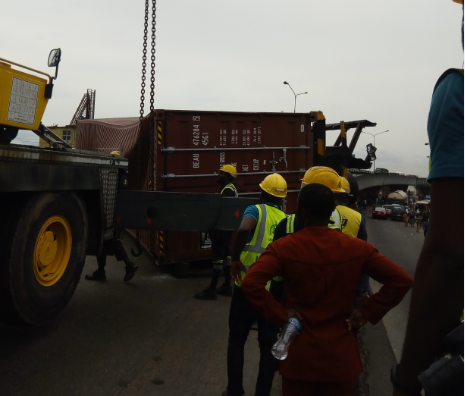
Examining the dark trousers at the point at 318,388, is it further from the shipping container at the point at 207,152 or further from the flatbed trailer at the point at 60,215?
the shipping container at the point at 207,152

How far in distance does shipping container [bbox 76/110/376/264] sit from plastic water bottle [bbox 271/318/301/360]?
4699 millimetres

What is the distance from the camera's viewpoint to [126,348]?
428 centimetres

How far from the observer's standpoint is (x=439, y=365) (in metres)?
0.98

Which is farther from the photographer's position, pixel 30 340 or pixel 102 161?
pixel 102 161

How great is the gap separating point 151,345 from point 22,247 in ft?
5.37

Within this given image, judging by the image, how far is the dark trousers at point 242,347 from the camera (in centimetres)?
325

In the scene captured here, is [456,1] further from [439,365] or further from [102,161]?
[102,161]

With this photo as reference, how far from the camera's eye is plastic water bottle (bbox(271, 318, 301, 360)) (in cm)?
203

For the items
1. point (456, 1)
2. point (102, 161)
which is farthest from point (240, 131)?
point (456, 1)

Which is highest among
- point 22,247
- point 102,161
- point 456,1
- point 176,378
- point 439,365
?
point 456,1

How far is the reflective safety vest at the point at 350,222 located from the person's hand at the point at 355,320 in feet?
4.22

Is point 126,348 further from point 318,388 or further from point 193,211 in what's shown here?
point 318,388

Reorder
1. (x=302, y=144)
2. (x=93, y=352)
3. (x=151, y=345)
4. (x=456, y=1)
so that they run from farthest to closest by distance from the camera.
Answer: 1. (x=302, y=144)
2. (x=151, y=345)
3. (x=93, y=352)
4. (x=456, y=1)

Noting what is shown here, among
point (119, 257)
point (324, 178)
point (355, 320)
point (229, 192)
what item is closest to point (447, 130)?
point (355, 320)
